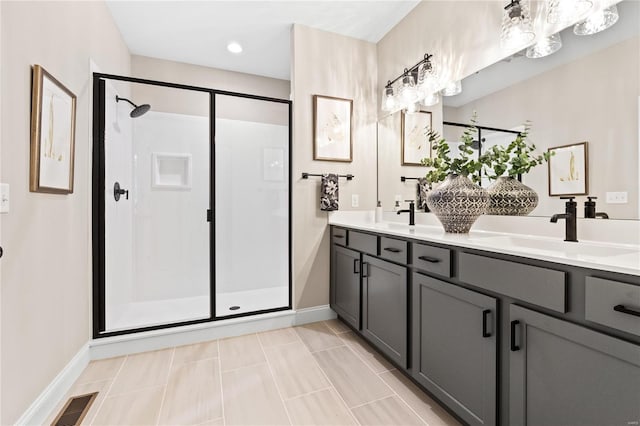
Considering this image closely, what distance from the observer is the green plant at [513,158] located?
1.57 meters

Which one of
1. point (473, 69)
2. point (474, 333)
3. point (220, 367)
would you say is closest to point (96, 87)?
point (220, 367)

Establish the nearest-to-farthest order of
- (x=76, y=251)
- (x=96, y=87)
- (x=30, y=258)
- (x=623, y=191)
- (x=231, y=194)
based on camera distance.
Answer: (x=623, y=191) → (x=30, y=258) → (x=76, y=251) → (x=96, y=87) → (x=231, y=194)

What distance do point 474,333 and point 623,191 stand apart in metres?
0.88

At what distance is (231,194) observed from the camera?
277 centimetres

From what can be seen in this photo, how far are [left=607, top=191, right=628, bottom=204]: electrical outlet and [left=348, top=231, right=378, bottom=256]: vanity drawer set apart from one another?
46.1 inches

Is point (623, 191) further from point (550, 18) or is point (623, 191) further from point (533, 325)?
point (550, 18)

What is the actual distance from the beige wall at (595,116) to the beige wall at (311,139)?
144 cm

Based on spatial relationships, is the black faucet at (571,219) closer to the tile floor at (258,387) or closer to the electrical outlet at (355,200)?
the tile floor at (258,387)

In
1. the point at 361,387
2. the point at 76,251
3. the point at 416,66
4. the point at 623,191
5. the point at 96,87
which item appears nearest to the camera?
the point at 623,191

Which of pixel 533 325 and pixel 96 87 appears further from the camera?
pixel 96 87

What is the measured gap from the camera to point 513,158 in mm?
1657

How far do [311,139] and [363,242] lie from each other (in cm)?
112

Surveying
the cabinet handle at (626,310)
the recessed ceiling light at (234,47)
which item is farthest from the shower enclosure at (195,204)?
the cabinet handle at (626,310)

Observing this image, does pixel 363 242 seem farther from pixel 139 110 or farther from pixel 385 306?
pixel 139 110
